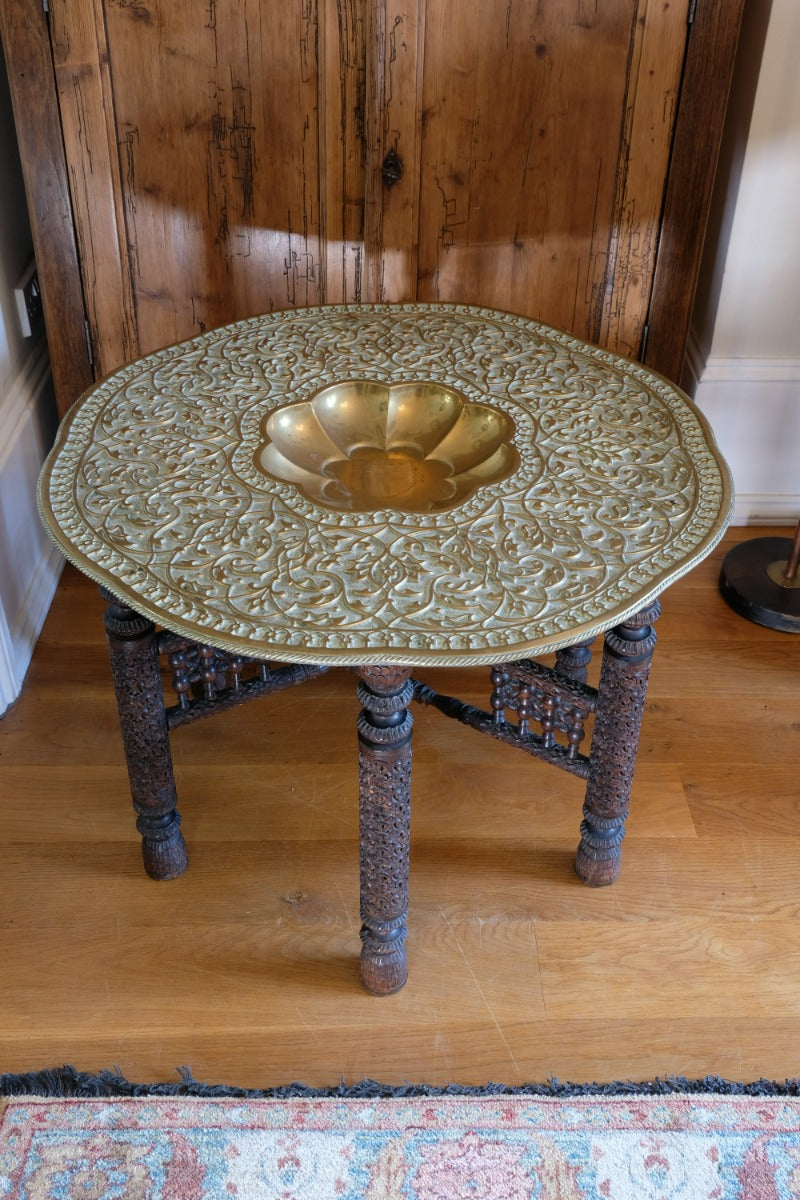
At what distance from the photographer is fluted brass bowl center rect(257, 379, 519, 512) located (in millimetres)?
1771

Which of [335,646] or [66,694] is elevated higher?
[335,646]

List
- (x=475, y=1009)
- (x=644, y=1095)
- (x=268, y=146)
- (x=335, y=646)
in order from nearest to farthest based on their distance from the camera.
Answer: (x=335, y=646) → (x=644, y=1095) → (x=475, y=1009) → (x=268, y=146)

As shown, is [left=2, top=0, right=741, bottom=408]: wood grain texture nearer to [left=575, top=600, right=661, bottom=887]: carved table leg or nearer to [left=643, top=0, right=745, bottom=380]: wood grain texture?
[left=643, top=0, right=745, bottom=380]: wood grain texture

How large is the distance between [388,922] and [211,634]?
52cm

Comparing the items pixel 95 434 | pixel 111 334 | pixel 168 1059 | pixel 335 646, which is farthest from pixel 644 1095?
pixel 111 334

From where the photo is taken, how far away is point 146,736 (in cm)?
176

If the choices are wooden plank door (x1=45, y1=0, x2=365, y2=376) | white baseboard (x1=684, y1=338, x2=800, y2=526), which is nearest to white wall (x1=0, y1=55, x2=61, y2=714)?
wooden plank door (x1=45, y1=0, x2=365, y2=376)

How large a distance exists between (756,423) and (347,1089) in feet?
5.56

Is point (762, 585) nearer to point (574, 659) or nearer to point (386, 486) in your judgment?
point (574, 659)

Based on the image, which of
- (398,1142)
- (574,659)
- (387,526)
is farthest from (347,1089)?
(574,659)

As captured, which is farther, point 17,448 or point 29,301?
point 29,301

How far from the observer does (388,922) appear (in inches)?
65.4

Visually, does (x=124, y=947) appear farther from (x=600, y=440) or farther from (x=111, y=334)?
(x=111, y=334)

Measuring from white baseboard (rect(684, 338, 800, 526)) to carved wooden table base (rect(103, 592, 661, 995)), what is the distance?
105 cm
